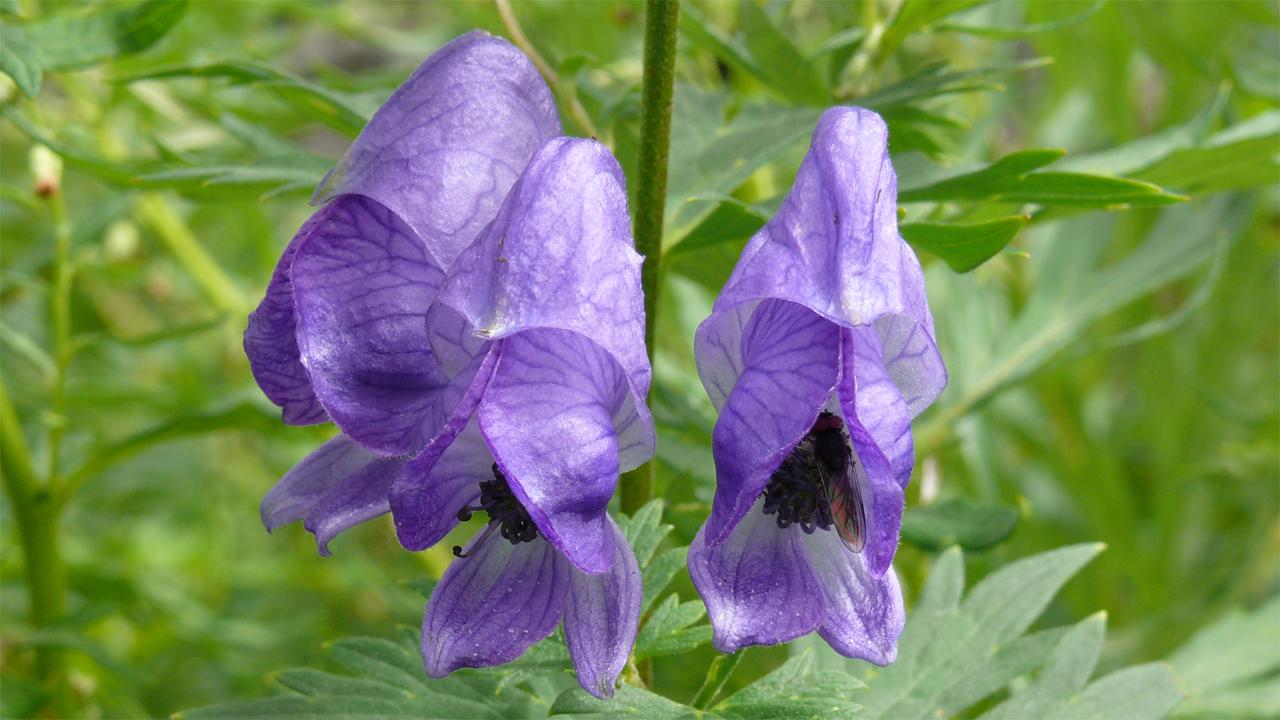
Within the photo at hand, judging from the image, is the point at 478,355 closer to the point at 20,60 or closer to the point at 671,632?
the point at 671,632

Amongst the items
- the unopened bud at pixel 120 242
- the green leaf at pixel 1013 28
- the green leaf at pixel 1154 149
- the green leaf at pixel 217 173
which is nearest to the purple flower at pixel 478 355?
the green leaf at pixel 217 173

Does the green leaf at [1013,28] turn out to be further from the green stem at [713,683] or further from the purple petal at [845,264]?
the green stem at [713,683]

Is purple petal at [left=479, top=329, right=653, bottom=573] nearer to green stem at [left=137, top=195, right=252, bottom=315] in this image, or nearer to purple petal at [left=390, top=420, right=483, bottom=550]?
purple petal at [left=390, top=420, right=483, bottom=550]

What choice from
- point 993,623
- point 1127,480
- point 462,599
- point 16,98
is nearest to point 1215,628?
point 993,623

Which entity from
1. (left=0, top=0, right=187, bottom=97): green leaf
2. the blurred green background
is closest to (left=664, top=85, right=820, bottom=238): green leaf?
the blurred green background

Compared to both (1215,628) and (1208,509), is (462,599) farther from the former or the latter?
(1208,509)

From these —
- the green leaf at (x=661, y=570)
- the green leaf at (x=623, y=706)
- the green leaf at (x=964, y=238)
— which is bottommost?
the green leaf at (x=623, y=706)
